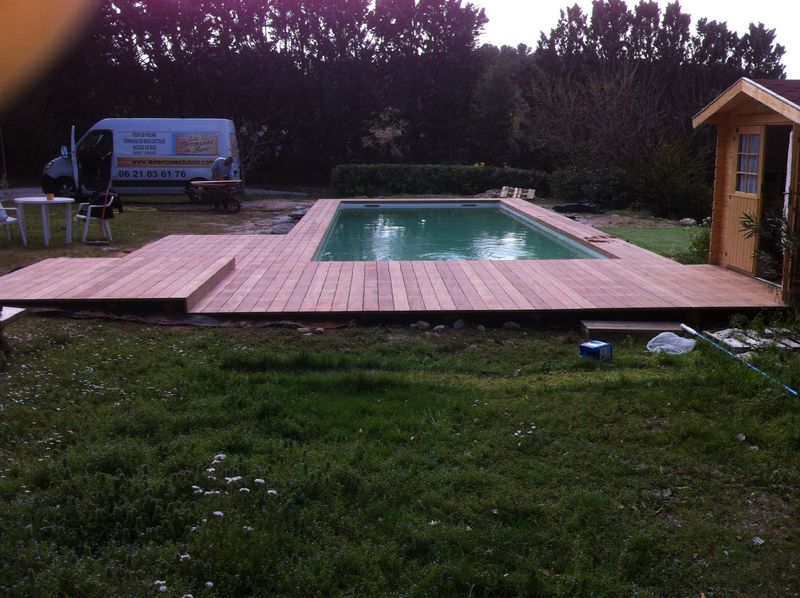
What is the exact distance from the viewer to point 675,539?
2.93 m

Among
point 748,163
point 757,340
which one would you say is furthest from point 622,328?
point 748,163

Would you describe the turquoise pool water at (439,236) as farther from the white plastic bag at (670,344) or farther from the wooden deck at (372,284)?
Answer: the white plastic bag at (670,344)

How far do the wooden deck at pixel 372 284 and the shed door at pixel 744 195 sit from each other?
203mm

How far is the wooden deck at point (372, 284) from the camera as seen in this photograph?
6.25m

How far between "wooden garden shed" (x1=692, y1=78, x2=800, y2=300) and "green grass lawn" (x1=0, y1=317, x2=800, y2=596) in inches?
90.0

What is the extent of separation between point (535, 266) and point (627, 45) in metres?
18.0

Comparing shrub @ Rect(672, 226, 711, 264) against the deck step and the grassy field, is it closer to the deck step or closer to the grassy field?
the deck step

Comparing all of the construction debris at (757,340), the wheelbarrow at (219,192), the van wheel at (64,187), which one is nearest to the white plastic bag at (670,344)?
the construction debris at (757,340)

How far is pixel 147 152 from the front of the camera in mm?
16781

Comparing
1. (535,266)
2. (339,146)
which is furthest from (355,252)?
(339,146)

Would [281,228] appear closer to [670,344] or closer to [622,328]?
[622,328]

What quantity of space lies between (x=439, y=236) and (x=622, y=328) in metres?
7.49

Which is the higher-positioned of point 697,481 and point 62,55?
point 62,55

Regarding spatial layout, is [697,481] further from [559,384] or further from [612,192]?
[612,192]
